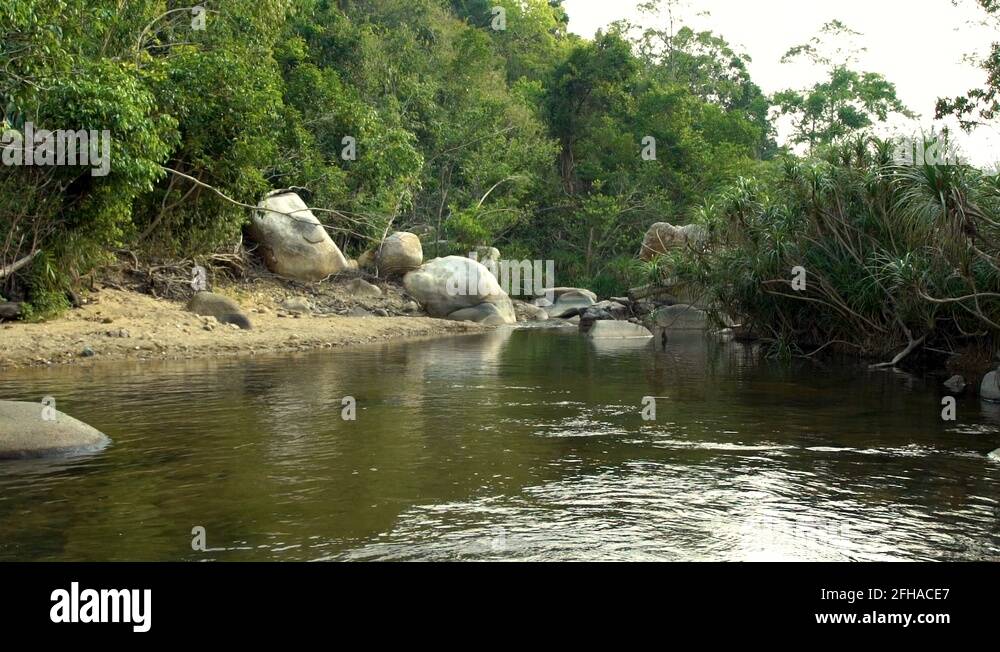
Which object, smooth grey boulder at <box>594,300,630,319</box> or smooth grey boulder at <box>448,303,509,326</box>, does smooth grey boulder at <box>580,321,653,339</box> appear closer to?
smooth grey boulder at <box>448,303,509,326</box>

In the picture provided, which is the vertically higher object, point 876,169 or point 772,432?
point 876,169

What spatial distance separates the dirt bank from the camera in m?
16.5

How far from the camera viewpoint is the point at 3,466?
7941mm

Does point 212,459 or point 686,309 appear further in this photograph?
point 686,309

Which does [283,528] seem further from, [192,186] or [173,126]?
[192,186]

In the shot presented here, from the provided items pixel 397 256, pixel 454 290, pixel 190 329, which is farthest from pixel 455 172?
pixel 190 329

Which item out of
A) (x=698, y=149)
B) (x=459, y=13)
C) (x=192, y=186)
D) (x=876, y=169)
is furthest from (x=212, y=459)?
(x=459, y=13)

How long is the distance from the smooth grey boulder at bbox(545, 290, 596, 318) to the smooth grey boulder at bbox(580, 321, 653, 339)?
7278mm

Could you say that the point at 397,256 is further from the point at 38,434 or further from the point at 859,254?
the point at 38,434

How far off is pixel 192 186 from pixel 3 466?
13915mm

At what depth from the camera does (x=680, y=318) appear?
94.8 ft
